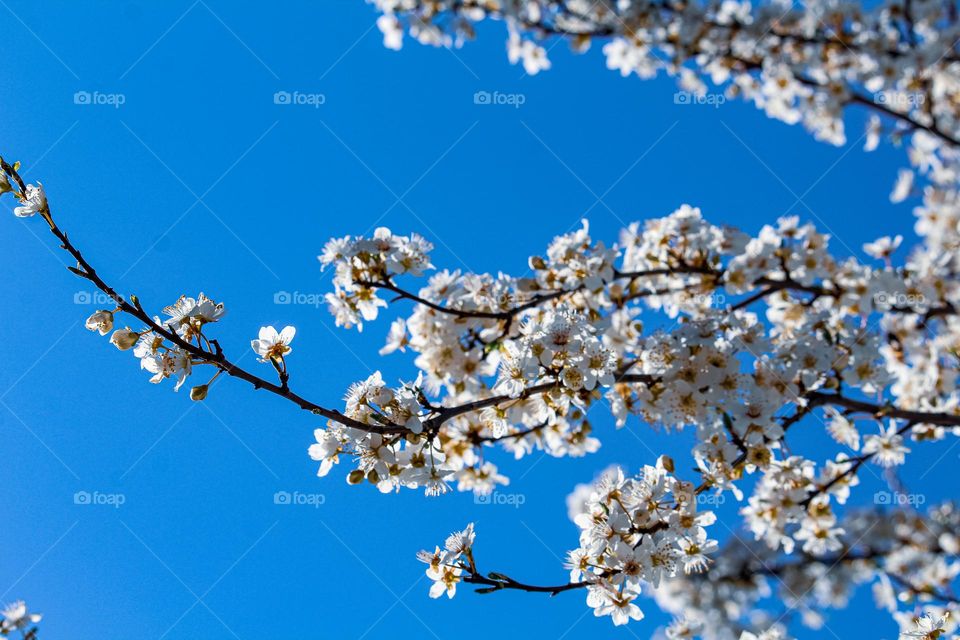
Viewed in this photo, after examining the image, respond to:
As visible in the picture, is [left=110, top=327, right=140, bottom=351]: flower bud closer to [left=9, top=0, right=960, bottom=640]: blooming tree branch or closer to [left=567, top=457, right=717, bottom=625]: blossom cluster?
→ [left=9, top=0, right=960, bottom=640]: blooming tree branch

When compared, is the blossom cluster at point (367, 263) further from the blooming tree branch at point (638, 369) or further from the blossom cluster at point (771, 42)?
the blossom cluster at point (771, 42)

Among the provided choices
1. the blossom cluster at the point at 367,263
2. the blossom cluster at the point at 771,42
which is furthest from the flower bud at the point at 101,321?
the blossom cluster at the point at 771,42

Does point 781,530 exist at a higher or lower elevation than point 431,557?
higher

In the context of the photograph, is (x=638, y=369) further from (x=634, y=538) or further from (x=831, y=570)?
(x=831, y=570)

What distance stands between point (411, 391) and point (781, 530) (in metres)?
1.57

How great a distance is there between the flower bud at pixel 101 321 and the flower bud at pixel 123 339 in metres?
0.03

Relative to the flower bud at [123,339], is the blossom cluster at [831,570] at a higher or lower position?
higher

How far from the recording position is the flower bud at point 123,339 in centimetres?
189

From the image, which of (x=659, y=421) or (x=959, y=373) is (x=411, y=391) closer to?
(x=659, y=421)

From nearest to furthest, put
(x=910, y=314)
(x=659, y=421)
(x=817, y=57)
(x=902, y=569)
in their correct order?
(x=659, y=421), (x=910, y=314), (x=817, y=57), (x=902, y=569)

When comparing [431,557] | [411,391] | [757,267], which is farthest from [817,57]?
[431,557]

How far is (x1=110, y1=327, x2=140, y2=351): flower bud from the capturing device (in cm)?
189

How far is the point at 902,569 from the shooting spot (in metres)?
4.89

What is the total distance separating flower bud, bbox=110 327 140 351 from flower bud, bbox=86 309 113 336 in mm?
26
